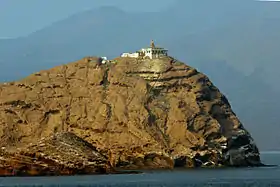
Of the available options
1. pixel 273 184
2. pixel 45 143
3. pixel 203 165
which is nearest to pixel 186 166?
pixel 203 165

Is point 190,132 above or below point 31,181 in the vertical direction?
above

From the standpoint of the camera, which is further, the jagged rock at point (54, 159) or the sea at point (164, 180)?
the jagged rock at point (54, 159)

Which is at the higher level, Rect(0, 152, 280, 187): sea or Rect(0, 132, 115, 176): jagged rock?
Rect(0, 132, 115, 176): jagged rock

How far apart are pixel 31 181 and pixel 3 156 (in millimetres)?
10001

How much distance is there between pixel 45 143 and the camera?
550 feet

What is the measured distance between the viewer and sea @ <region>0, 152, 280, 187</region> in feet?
483

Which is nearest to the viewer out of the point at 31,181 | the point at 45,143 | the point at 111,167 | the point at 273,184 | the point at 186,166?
the point at 273,184

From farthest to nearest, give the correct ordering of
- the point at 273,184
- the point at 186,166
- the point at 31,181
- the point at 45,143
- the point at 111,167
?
the point at 186,166, the point at 111,167, the point at 45,143, the point at 31,181, the point at 273,184

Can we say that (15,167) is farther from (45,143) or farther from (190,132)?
(190,132)

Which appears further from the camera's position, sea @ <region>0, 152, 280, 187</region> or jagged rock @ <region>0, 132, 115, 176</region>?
jagged rock @ <region>0, 132, 115, 176</region>

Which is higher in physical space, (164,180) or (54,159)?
(54,159)

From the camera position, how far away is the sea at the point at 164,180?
147 metres

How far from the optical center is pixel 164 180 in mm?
157375

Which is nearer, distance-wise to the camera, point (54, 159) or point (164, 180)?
point (164, 180)
